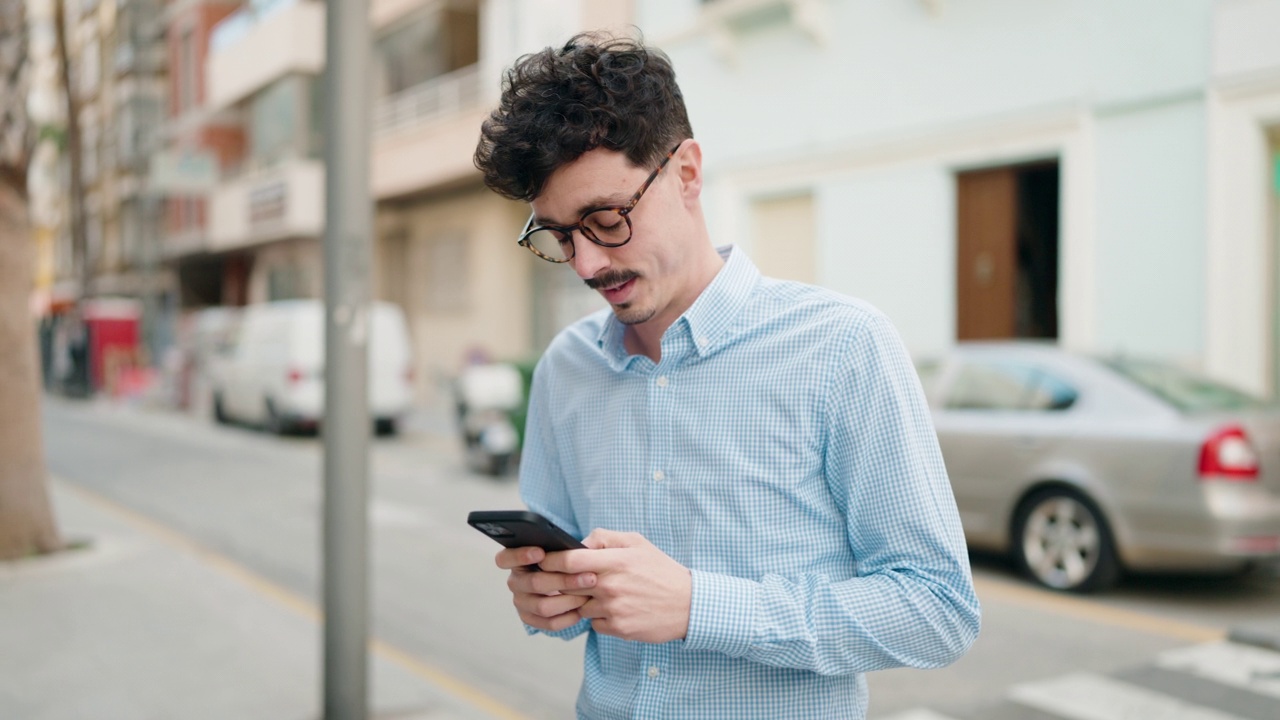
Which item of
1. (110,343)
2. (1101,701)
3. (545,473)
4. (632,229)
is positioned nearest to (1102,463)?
(1101,701)

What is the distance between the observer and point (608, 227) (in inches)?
69.4

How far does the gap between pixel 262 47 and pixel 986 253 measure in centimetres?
2000

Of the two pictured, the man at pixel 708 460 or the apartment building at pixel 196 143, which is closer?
the man at pixel 708 460

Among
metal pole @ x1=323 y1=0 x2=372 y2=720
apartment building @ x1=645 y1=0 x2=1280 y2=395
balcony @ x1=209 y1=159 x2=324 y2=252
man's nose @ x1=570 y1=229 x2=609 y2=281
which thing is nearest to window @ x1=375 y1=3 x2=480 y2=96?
balcony @ x1=209 y1=159 x2=324 y2=252

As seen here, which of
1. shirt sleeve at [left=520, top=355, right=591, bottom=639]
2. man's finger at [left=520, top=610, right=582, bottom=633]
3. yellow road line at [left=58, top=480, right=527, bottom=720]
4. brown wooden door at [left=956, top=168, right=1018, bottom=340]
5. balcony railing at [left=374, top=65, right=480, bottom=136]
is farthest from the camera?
balcony railing at [left=374, top=65, right=480, bottom=136]

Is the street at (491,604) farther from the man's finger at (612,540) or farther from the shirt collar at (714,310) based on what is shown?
the man's finger at (612,540)

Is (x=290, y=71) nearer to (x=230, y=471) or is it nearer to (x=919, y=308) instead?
(x=230, y=471)

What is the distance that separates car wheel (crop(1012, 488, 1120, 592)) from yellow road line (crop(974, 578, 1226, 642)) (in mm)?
125

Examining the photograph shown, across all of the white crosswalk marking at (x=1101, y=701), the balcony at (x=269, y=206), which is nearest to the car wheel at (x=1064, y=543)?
the white crosswalk marking at (x=1101, y=701)

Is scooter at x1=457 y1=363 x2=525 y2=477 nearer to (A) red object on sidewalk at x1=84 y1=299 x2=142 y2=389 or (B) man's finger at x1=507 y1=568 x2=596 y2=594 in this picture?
(B) man's finger at x1=507 y1=568 x2=596 y2=594

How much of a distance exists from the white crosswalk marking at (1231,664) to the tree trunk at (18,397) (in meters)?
6.36

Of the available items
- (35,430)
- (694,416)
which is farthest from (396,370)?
(694,416)

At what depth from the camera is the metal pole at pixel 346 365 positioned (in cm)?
421

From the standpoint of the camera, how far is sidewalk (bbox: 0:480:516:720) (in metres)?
4.57
